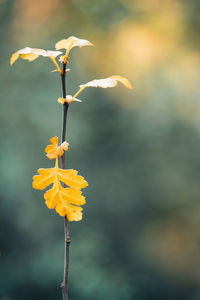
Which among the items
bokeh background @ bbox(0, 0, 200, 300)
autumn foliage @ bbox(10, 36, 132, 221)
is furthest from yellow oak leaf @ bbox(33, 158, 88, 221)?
bokeh background @ bbox(0, 0, 200, 300)

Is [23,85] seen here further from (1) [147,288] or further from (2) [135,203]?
(1) [147,288]

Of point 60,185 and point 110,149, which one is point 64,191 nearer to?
point 60,185

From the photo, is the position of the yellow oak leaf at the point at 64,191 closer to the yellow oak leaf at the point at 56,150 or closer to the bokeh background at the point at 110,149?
the yellow oak leaf at the point at 56,150

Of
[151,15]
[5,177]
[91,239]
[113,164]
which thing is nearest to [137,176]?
[113,164]

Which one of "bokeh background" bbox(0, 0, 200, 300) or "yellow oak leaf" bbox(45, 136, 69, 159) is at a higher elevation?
"bokeh background" bbox(0, 0, 200, 300)

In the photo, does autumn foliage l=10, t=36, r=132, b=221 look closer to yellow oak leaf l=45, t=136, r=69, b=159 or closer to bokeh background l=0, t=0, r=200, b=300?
yellow oak leaf l=45, t=136, r=69, b=159

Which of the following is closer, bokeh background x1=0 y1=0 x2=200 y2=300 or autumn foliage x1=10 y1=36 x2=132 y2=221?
autumn foliage x1=10 y1=36 x2=132 y2=221

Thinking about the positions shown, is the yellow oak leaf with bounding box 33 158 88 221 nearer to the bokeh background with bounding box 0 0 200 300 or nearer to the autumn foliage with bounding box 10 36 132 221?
the autumn foliage with bounding box 10 36 132 221

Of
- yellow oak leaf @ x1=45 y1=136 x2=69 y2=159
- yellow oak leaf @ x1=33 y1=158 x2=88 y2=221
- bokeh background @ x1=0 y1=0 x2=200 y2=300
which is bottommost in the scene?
yellow oak leaf @ x1=33 y1=158 x2=88 y2=221
